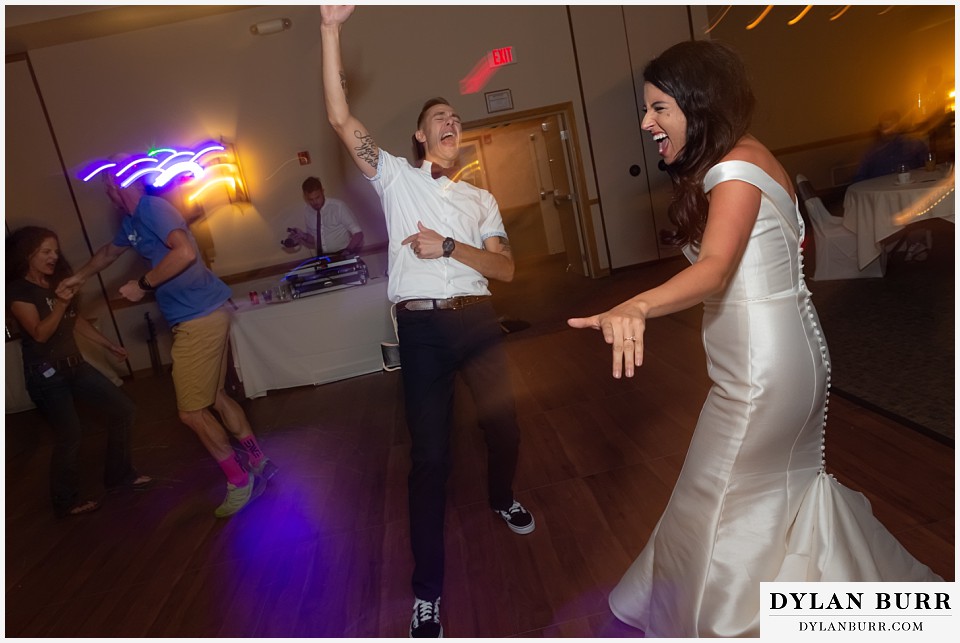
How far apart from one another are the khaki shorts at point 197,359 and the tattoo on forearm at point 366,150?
1.29 metres

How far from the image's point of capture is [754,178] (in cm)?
121

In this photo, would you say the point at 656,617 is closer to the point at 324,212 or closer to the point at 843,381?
the point at 843,381

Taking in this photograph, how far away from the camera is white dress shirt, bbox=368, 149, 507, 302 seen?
6.22 ft

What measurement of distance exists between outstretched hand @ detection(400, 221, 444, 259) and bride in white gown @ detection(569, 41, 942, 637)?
0.67 metres

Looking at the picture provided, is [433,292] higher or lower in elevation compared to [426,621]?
higher

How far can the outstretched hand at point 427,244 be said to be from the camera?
178cm

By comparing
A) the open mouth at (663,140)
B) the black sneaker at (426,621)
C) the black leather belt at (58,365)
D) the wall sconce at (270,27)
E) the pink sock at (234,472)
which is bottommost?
the black sneaker at (426,621)

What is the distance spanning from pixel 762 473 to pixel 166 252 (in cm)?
248

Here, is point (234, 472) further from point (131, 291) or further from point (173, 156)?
point (173, 156)

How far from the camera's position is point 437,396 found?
1843 mm

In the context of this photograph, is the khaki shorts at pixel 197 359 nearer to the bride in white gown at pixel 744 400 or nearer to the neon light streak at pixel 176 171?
the bride in white gown at pixel 744 400

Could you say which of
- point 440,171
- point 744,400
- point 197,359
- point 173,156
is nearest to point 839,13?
point 440,171

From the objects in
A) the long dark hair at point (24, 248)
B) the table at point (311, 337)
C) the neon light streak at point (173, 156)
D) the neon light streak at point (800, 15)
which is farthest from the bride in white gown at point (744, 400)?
the neon light streak at point (800, 15)

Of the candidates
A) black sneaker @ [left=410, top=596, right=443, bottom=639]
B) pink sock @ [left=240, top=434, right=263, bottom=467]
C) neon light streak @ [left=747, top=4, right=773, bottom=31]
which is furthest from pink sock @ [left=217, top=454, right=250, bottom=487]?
neon light streak @ [left=747, top=4, right=773, bottom=31]
